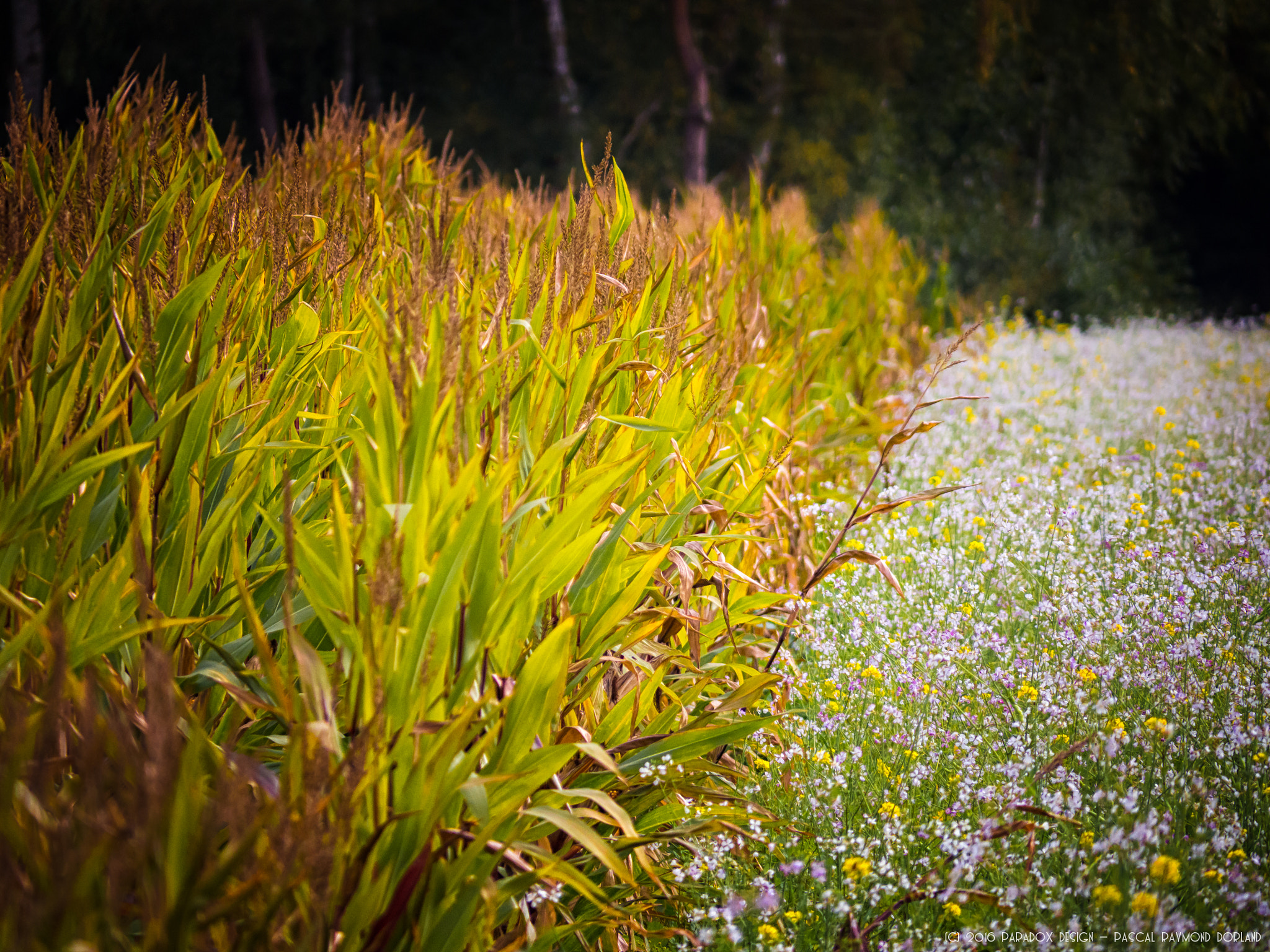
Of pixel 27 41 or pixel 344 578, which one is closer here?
pixel 344 578

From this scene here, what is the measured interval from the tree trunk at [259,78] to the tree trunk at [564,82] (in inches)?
219

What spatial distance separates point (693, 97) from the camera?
1628 cm

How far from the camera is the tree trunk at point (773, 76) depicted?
1833 cm

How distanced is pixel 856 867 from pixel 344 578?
3.69 ft

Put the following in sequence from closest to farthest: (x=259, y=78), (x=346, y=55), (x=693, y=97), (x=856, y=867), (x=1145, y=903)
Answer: (x=1145, y=903) < (x=856, y=867) < (x=693, y=97) < (x=259, y=78) < (x=346, y=55)

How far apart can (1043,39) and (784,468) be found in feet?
52.0

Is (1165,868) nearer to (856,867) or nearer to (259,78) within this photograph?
(856,867)

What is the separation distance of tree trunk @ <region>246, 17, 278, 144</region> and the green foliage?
627 inches

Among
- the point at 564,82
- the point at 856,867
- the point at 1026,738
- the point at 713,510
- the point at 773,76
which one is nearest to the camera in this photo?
the point at 856,867

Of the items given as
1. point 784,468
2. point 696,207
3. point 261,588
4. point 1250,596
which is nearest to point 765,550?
point 784,468

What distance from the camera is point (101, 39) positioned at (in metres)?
14.0

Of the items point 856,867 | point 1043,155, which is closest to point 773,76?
point 1043,155

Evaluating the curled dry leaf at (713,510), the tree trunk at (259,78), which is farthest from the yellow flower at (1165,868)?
the tree trunk at (259,78)

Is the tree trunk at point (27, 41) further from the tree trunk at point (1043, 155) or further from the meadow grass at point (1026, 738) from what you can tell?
the tree trunk at point (1043, 155)
